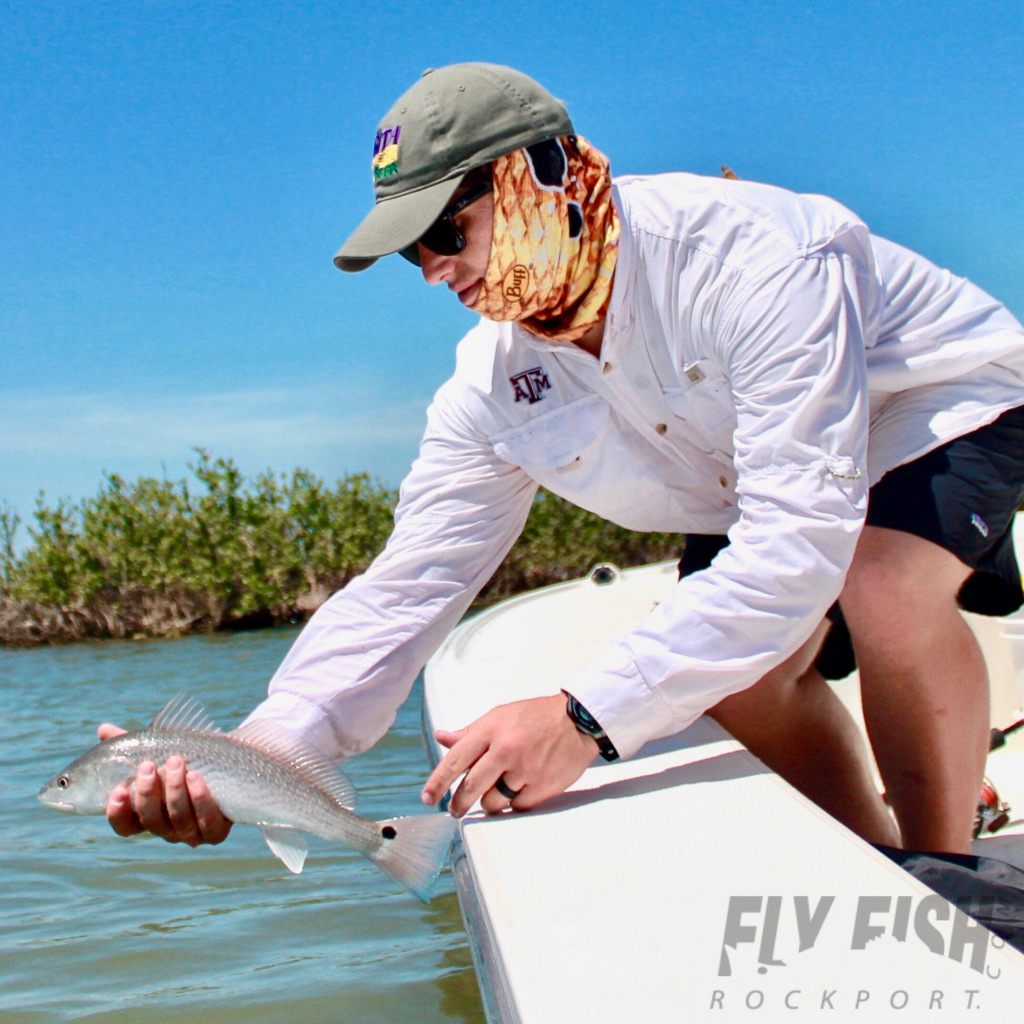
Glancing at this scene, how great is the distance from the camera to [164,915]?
3396 millimetres

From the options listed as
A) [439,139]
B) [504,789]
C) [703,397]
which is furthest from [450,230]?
[504,789]

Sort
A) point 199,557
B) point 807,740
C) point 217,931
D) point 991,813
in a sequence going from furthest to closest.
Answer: point 199,557 < point 217,931 < point 991,813 < point 807,740

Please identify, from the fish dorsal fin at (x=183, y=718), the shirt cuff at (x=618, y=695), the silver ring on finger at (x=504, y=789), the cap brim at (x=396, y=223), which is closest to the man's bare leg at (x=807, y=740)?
the shirt cuff at (x=618, y=695)

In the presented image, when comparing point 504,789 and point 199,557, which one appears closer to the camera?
point 504,789

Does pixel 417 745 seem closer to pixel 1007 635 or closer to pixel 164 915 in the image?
pixel 164 915

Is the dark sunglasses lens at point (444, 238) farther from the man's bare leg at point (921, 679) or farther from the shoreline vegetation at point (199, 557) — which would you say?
the shoreline vegetation at point (199, 557)

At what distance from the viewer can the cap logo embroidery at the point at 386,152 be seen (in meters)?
2.00

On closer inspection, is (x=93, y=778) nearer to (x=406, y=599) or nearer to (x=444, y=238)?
(x=406, y=599)

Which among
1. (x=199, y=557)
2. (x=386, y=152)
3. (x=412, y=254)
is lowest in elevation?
(x=199, y=557)

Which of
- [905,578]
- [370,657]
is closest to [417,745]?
[370,657]

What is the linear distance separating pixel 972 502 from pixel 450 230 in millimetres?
1078

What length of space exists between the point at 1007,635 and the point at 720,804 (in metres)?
2.61

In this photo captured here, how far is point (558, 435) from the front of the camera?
2.29 m

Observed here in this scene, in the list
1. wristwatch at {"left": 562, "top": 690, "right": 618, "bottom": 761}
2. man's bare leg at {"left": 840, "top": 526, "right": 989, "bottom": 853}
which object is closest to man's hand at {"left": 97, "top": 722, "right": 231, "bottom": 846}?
wristwatch at {"left": 562, "top": 690, "right": 618, "bottom": 761}
